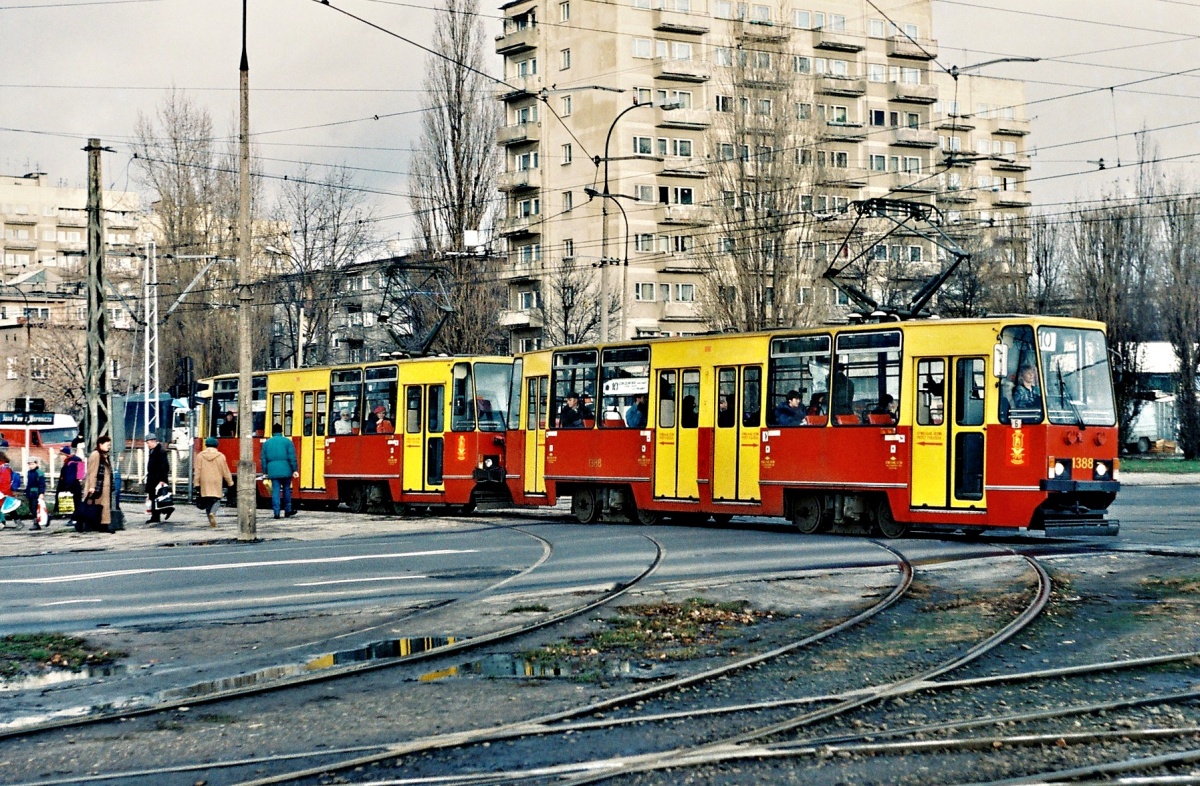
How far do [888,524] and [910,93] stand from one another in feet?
231

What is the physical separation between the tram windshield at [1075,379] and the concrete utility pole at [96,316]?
1831 cm

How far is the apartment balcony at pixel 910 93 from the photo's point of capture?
8956 centimetres

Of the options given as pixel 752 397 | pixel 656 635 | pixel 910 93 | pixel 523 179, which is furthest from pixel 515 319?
pixel 656 635

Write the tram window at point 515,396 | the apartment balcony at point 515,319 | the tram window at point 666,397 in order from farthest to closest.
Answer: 1. the apartment balcony at point 515,319
2. the tram window at point 515,396
3. the tram window at point 666,397

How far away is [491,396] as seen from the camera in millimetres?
30953

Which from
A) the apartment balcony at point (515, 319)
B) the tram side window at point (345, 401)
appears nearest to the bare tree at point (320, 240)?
the apartment balcony at point (515, 319)

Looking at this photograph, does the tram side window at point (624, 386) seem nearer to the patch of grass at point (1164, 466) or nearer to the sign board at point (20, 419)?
the patch of grass at point (1164, 466)

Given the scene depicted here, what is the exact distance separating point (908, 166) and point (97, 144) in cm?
6581

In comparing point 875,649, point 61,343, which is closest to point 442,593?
point 875,649

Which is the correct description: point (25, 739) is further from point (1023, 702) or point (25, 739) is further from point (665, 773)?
point (1023, 702)

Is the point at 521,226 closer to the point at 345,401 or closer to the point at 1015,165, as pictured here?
the point at 1015,165

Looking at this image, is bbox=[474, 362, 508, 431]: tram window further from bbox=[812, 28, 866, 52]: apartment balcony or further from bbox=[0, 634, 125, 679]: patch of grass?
bbox=[812, 28, 866, 52]: apartment balcony

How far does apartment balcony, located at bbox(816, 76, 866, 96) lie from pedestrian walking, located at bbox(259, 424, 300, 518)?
58.2 meters

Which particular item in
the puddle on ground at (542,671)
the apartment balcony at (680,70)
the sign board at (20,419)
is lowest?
the puddle on ground at (542,671)
